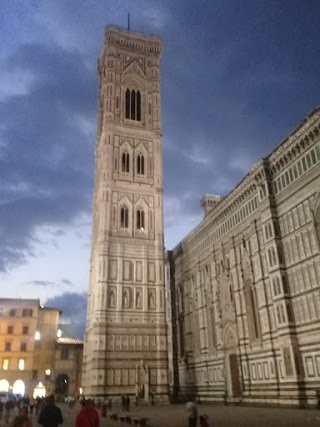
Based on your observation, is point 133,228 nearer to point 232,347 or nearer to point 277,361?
point 232,347

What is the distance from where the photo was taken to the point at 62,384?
174 feet

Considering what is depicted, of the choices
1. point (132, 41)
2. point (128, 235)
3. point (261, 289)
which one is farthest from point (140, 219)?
point (132, 41)

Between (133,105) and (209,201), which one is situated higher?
(133,105)

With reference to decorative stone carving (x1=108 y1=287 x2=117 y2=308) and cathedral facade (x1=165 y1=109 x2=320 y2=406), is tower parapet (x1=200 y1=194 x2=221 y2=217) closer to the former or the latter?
cathedral facade (x1=165 y1=109 x2=320 y2=406)

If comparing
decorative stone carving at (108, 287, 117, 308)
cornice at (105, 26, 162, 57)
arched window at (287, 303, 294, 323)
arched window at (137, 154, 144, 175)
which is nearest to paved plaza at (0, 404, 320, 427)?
arched window at (287, 303, 294, 323)

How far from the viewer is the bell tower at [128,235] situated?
3338cm

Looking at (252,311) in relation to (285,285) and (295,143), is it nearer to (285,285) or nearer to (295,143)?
(285,285)

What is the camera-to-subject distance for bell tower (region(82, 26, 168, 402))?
33375 mm

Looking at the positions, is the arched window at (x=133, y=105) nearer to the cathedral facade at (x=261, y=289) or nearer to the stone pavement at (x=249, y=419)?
the cathedral facade at (x=261, y=289)

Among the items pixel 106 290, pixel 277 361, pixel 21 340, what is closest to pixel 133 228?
pixel 106 290

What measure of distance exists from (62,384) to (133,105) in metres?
37.8

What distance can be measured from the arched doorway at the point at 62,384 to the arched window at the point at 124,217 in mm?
26924

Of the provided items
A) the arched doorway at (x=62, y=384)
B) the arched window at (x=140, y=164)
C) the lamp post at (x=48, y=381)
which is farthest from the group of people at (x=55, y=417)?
the arched doorway at (x=62, y=384)

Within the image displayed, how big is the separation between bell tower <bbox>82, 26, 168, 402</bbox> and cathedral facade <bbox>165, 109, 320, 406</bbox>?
4.20 m
